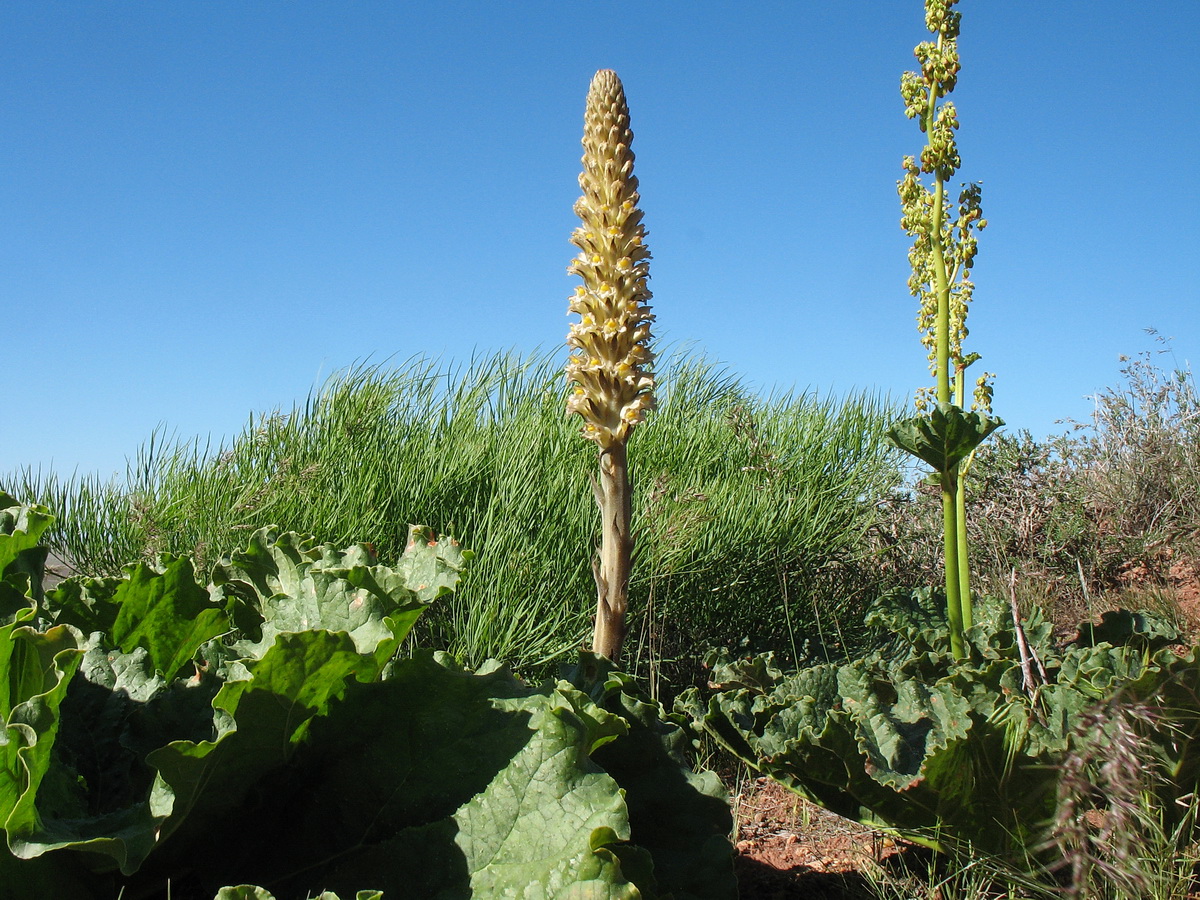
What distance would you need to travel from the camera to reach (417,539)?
1.79 meters

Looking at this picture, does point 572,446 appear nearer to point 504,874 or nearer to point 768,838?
point 768,838

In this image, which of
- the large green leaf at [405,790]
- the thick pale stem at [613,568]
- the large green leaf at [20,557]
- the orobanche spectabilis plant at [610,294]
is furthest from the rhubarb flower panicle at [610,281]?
the large green leaf at [20,557]

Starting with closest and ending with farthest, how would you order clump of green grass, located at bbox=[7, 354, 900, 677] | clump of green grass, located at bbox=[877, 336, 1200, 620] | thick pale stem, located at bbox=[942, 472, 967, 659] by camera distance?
1. thick pale stem, located at bbox=[942, 472, 967, 659]
2. clump of green grass, located at bbox=[7, 354, 900, 677]
3. clump of green grass, located at bbox=[877, 336, 1200, 620]

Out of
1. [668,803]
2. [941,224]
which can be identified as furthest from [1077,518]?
[668,803]

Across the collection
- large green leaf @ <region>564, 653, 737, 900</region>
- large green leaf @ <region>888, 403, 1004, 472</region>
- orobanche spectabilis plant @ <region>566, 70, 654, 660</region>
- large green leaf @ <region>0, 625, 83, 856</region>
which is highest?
orobanche spectabilis plant @ <region>566, 70, 654, 660</region>

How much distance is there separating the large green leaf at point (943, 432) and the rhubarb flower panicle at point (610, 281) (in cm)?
71

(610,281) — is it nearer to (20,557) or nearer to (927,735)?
(927,735)

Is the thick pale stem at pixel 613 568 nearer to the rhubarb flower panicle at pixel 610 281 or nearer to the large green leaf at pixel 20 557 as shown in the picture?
the rhubarb flower panicle at pixel 610 281

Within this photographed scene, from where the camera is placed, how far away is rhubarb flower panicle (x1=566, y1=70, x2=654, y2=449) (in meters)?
2.48

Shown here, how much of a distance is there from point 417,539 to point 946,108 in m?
2.39

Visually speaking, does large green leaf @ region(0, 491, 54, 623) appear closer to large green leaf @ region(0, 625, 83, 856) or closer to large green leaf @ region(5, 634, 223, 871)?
large green leaf @ region(5, 634, 223, 871)

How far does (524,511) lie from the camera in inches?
142

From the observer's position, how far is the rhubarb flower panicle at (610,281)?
2.48 metres

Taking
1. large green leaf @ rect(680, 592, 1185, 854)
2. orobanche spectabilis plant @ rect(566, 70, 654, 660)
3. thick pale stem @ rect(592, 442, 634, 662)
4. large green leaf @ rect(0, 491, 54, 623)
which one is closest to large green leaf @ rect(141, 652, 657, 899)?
large green leaf @ rect(0, 491, 54, 623)
